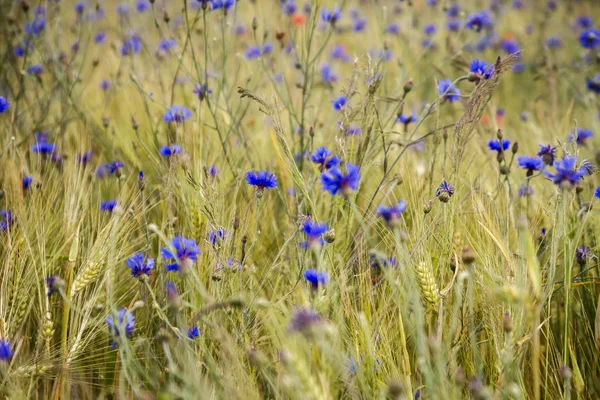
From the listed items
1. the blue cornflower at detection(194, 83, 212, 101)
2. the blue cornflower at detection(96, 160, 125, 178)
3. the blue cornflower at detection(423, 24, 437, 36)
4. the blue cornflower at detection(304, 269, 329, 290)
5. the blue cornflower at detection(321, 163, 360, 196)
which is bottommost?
the blue cornflower at detection(304, 269, 329, 290)

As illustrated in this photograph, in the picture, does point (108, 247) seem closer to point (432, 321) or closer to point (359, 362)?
point (359, 362)

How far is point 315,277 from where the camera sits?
1.22 metres

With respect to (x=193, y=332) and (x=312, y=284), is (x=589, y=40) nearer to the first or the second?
(x=312, y=284)

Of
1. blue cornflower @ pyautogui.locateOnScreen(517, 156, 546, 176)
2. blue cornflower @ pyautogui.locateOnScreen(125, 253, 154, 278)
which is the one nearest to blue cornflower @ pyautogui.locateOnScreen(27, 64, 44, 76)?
blue cornflower @ pyautogui.locateOnScreen(125, 253, 154, 278)

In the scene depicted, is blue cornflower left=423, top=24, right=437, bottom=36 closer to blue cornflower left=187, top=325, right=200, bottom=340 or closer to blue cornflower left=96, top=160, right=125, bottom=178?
blue cornflower left=96, top=160, right=125, bottom=178

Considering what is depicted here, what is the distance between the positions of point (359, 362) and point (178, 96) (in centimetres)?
264

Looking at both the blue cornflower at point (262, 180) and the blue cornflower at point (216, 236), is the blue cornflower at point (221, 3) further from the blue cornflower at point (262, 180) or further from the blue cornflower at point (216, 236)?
the blue cornflower at point (216, 236)

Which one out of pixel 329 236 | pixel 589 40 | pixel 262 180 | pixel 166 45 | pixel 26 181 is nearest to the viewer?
pixel 329 236

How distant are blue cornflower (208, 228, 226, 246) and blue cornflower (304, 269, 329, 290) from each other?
A: 0.27 metres

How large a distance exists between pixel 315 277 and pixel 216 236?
30cm

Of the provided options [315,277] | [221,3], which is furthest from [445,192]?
[221,3]

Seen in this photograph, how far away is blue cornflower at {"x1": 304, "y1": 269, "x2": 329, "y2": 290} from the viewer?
1.18 metres

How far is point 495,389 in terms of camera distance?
1.30 m

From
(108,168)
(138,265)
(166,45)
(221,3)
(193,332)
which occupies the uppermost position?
(166,45)
